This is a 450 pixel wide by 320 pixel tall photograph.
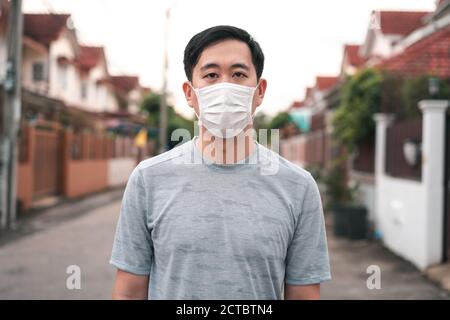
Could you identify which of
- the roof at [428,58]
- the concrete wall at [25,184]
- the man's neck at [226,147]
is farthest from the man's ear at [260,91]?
the concrete wall at [25,184]

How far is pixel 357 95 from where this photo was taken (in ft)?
42.1

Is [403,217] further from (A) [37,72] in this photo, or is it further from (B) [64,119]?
(B) [64,119]

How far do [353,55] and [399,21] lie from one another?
3.86 meters

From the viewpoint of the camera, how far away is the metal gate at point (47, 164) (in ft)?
51.0

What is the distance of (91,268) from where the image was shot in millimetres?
7973

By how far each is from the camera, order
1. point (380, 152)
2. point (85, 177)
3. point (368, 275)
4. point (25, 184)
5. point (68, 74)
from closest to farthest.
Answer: point (368, 275)
point (380, 152)
point (25, 184)
point (85, 177)
point (68, 74)

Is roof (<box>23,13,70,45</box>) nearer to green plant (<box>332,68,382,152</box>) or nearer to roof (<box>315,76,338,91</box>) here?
roof (<box>315,76,338,91</box>)

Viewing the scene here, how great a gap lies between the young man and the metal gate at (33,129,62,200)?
1375cm

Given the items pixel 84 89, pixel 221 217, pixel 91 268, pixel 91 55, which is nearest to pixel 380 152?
pixel 91 268

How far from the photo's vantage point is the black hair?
2186 mm

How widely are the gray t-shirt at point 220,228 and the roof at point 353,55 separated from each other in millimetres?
25317
